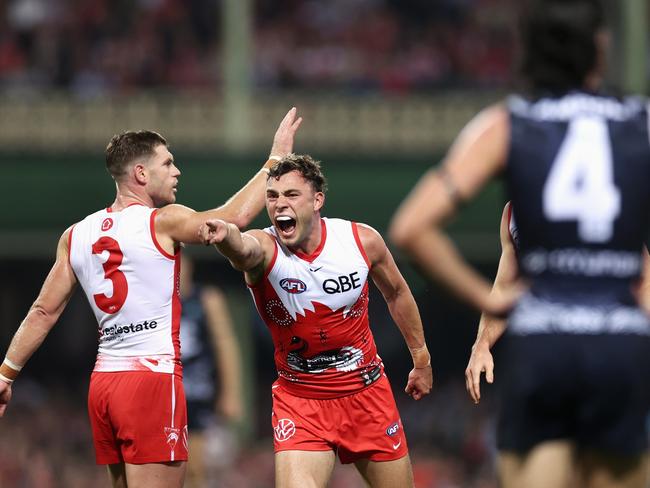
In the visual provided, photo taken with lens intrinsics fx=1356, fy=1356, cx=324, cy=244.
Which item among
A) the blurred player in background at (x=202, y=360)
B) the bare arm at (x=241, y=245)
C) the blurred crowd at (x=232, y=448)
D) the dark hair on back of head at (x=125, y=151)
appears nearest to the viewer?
the bare arm at (x=241, y=245)

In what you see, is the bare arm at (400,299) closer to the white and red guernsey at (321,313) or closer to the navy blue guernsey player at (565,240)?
the white and red guernsey at (321,313)

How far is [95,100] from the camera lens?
21656 millimetres

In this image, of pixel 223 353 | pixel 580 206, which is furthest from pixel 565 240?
pixel 223 353

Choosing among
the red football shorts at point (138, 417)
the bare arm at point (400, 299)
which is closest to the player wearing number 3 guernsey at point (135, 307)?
the red football shorts at point (138, 417)

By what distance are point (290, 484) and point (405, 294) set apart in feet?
4.11

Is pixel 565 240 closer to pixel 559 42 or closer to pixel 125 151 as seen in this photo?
pixel 559 42

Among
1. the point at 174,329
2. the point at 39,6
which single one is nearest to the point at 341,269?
the point at 174,329

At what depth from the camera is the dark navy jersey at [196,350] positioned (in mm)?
11711

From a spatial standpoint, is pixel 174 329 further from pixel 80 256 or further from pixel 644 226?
pixel 644 226

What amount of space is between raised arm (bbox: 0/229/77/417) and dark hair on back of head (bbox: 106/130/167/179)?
42 cm

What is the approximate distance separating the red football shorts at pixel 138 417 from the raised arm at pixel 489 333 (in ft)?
5.27

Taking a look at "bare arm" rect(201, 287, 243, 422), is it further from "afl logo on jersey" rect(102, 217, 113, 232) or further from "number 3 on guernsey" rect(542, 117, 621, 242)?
"number 3 on guernsey" rect(542, 117, 621, 242)

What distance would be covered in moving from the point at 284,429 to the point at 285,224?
111 centimetres

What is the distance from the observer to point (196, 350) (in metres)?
11.7
